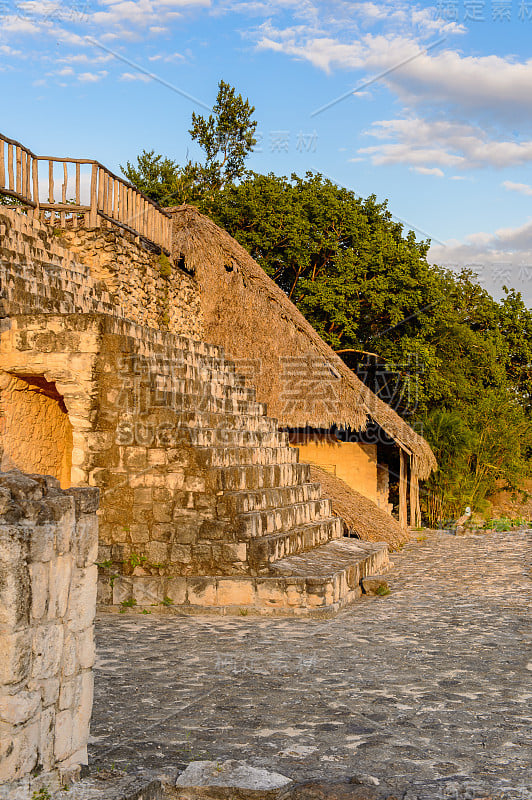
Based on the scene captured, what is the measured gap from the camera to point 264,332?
12570 mm

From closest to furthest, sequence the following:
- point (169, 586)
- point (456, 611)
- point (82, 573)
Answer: point (82, 573) → point (169, 586) → point (456, 611)

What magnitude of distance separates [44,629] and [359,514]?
8696 mm

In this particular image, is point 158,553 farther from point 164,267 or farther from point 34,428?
point 164,267

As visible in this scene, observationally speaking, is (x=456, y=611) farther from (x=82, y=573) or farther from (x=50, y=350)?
(x=82, y=573)

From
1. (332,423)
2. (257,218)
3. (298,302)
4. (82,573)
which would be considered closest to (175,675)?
(82,573)

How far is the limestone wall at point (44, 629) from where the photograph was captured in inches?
107

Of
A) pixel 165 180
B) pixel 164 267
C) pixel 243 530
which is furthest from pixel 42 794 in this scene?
pixel 165 180

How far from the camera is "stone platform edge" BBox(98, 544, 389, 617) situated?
6.91m

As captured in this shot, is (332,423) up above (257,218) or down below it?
below

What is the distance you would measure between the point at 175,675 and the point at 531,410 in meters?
19.9

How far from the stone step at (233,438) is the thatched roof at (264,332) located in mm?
2266

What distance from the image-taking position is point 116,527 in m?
7.13

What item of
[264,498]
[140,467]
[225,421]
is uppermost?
[225,421]

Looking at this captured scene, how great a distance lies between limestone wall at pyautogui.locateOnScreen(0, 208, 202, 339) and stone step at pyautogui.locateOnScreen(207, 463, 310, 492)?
2407 mm
